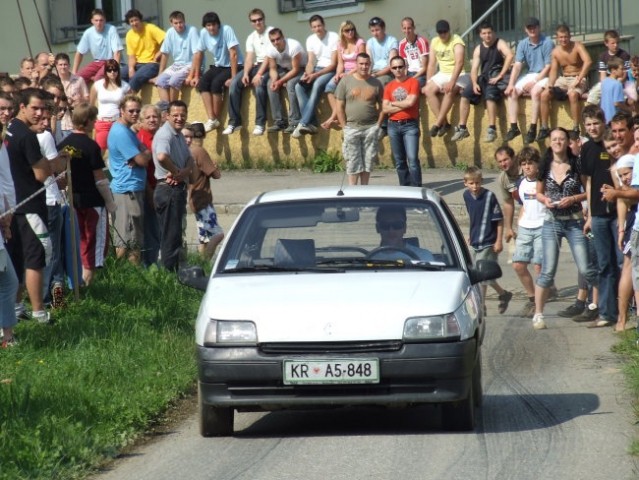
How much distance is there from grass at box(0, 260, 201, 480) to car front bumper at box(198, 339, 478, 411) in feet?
2.93

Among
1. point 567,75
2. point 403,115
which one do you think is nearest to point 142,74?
point 403,115

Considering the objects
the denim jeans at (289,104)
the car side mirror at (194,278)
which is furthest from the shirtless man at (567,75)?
the car side mirror at (194,278)

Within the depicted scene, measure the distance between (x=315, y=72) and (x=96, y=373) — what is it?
1265 cm

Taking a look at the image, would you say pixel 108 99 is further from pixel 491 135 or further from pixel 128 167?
pixel 128 167

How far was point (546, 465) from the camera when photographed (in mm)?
7859

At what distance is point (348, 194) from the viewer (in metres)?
9.73

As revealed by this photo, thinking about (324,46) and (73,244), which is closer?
(73,244)

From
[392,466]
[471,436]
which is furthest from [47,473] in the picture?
[471,436]

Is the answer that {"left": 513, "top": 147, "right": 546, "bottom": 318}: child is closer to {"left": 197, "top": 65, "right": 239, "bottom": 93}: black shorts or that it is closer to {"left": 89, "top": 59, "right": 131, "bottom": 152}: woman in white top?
{"left": 89, "top": 59, "right": 131, "bottom": 152}: woman in white top

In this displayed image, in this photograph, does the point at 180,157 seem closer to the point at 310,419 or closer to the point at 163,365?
the point at 163,365

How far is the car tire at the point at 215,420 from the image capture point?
8.77 meters

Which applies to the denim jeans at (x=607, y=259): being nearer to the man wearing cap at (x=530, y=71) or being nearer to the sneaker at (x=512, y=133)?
the man wearing cap at (x=530, y=71)

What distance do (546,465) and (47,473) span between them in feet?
9.18

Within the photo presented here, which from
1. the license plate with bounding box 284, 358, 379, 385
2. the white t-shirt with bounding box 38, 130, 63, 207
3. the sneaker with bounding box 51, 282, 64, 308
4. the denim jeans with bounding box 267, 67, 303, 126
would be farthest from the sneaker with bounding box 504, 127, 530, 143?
the license plate with bounding box 284, 358, 379, 385
